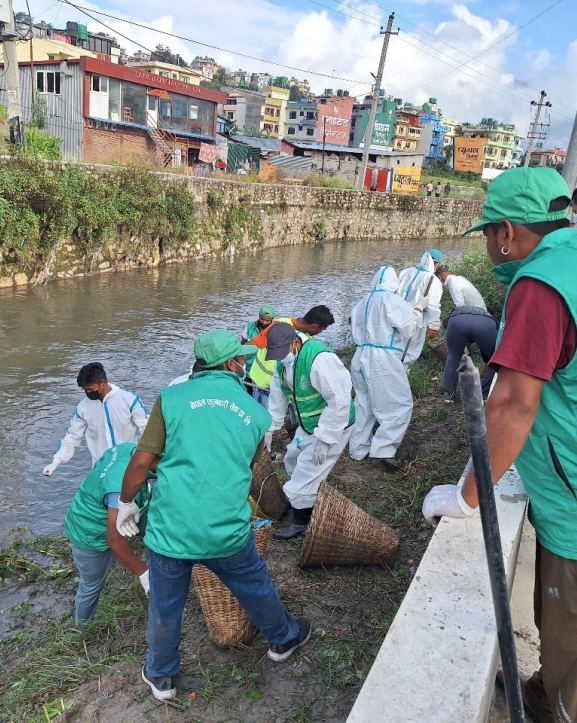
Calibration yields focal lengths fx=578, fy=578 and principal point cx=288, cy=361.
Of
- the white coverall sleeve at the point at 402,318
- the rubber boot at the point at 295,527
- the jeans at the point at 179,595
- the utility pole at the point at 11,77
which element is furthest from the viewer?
the utility pole at the point at 11,77

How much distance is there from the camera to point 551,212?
185 centimetres

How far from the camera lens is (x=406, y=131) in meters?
65.3

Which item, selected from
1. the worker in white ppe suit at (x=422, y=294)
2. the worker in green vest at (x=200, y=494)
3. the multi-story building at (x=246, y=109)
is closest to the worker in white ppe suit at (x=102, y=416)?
the worker in green vest at (x=200, y=494)

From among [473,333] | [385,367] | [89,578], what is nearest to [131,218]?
[473,333]

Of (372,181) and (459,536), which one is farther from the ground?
(372,181)

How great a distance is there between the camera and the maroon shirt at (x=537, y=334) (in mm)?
1574

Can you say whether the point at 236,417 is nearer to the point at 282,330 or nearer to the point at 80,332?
the point at 282,330

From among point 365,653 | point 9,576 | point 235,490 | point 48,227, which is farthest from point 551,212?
point 48,227

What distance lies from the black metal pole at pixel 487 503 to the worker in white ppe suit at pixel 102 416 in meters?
3.42

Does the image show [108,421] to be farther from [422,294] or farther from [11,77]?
[11,77]

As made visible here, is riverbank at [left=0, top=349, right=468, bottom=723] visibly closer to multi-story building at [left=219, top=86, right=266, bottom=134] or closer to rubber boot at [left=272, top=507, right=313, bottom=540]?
rubber boot at [left=272, top=507, right=313, bottom=540]

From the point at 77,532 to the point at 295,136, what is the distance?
62.4 metres

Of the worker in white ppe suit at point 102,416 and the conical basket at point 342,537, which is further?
the worker in white ppe suit at point 102,416

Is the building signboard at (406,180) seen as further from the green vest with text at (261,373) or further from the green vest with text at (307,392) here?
the green vest with text at (307,392)
